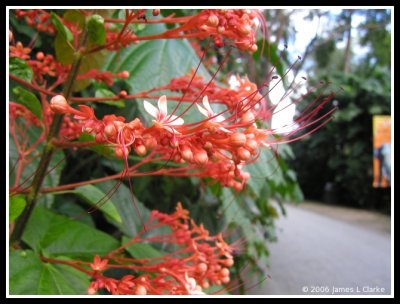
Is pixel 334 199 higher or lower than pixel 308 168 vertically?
lower

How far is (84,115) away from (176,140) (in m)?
0.12

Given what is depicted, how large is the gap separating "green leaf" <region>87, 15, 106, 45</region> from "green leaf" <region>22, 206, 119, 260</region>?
37 centimetres

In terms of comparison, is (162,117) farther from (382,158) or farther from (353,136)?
(353,136)

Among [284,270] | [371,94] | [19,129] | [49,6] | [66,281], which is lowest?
[284,270]

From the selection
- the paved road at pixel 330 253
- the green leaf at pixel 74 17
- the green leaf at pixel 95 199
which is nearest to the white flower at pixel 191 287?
the green leaf at pixel 95 199

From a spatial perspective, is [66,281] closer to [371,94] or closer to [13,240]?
[13,240]

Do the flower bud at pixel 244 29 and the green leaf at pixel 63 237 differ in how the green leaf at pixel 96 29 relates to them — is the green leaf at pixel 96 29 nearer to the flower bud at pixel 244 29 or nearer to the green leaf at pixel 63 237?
the flower bud at pixel 244 29

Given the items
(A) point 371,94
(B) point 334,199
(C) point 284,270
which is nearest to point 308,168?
(B) point 334,199

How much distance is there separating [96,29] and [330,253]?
4730 mm

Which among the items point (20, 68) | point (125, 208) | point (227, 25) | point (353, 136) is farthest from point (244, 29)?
point (353, 136)

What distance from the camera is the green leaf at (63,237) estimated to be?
87 centimetres

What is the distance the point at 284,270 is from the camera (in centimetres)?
424

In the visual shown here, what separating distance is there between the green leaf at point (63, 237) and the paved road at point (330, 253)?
173cm

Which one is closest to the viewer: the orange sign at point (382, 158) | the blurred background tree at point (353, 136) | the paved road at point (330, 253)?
the paved road at point (330, 253)
